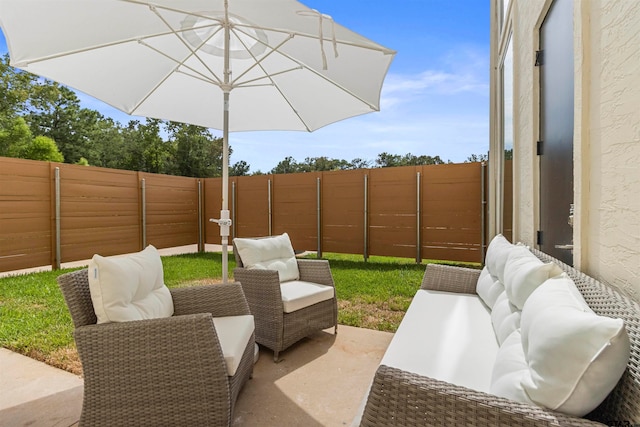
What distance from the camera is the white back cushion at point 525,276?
154cm

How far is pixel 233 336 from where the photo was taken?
1971 millimetres

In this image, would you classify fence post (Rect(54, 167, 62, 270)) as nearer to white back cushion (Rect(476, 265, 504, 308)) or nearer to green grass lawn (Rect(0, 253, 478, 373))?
green grass lawn (Rect(0, 253, 478, 373))

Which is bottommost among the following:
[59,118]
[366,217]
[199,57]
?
[366,217]

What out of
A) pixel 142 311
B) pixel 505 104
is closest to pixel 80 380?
pixel 142 311

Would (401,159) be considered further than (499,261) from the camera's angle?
Yes

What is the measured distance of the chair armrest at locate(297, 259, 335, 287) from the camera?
11.0 ft

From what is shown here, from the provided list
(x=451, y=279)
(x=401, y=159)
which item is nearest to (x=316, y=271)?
(x=451, y=279)

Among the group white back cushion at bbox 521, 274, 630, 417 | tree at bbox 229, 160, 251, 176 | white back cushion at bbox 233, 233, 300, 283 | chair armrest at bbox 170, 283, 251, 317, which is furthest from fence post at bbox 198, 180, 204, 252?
tree at bbox 229, 160, 251, 176

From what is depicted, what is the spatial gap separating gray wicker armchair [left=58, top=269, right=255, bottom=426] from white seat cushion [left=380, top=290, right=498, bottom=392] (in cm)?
83

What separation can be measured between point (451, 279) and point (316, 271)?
1250mm

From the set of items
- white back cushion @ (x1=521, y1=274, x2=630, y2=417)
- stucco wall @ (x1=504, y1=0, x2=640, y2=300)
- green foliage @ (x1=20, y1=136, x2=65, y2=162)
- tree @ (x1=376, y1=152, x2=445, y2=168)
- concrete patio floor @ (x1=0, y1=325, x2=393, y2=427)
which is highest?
tree @ (x1=376, y1=152, x2=445, y2=168)

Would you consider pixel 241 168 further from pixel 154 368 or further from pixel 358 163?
pixel 154 368

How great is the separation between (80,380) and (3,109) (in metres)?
21.7

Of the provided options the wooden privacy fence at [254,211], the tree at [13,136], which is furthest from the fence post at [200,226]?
the tree at [13,136]
